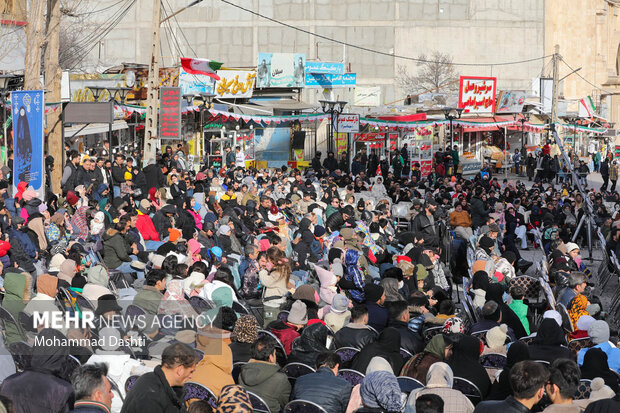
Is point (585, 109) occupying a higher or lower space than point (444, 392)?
higher

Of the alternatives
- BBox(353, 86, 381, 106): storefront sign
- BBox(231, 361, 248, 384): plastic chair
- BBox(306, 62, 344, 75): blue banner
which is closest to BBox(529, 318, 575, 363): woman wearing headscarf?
BBox(231, 361, 248, 384): plastic chair

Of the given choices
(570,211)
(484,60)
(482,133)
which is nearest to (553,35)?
(484,60)

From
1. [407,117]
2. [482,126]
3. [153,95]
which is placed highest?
[153,95]

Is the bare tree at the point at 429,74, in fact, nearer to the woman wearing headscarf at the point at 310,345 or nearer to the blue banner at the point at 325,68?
the blue banner at the point at 325,68

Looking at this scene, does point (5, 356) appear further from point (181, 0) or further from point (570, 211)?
point (181, 0)

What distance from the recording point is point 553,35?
69.6m

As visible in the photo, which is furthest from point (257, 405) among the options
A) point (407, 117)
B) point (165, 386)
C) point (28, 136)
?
point (407, 117)

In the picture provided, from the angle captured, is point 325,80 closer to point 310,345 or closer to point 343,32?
point 343,32

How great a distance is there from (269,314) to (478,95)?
3700cm

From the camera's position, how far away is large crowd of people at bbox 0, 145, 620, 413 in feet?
21.4

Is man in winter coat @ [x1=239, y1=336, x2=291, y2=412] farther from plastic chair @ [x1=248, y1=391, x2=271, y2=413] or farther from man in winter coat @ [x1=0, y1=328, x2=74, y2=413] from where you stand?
man in winter coat @ [x1=0, y1=328, x2=74, y2=413]

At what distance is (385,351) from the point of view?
26.5ft

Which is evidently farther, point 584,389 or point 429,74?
point 429,74

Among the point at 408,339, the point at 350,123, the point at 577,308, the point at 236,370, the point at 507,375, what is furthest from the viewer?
the point at 350,123
